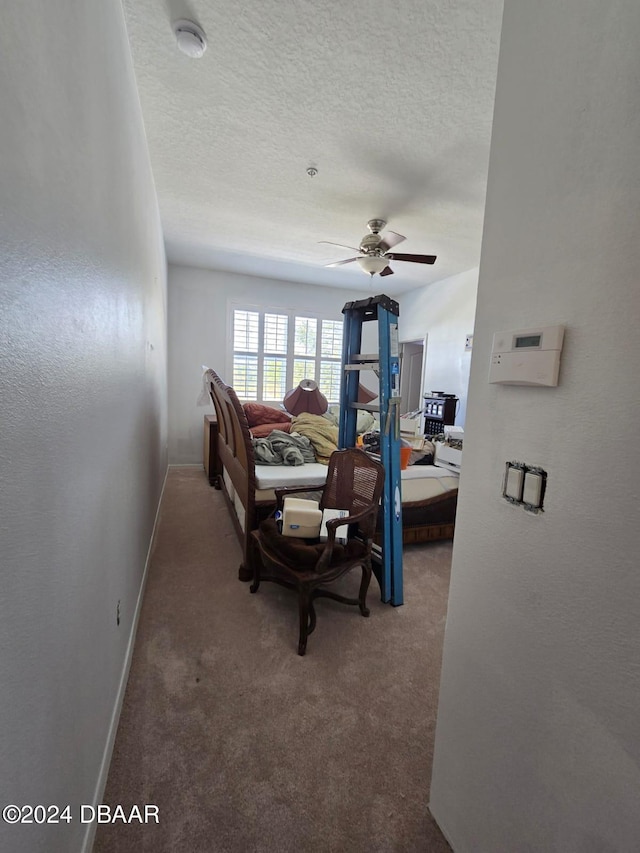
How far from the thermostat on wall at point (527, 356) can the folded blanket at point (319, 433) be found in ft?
7.09

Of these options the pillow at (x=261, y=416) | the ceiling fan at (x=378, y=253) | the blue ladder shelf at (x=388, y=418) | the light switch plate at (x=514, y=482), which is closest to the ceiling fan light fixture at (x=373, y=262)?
the ceiling fan at (x=378, y=253)

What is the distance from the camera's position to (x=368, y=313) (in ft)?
7.45

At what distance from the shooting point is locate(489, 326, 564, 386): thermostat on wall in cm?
74

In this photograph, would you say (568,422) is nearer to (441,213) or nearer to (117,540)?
(117,540)

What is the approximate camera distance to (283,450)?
2.94 metres

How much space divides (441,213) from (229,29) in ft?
7.49

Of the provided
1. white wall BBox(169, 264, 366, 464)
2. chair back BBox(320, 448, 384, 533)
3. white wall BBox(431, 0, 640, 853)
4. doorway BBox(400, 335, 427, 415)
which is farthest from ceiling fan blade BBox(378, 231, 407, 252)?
doorway BBox(400, 335, 427, 415)

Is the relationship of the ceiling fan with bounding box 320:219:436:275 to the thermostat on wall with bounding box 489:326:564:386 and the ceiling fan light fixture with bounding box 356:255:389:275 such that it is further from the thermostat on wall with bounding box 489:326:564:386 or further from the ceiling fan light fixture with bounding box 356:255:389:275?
the thermostat on wall with bounding box 489:326:564:386

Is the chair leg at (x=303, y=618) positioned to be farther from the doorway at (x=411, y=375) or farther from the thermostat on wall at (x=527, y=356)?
the doorway at (x=411, y=375)

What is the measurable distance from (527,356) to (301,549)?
1463mm

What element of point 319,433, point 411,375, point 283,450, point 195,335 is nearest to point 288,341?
point 195,335

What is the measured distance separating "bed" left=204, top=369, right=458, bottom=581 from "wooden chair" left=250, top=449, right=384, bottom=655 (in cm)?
18

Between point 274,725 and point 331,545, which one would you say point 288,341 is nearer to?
point 331,545

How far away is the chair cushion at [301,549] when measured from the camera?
1858mm
